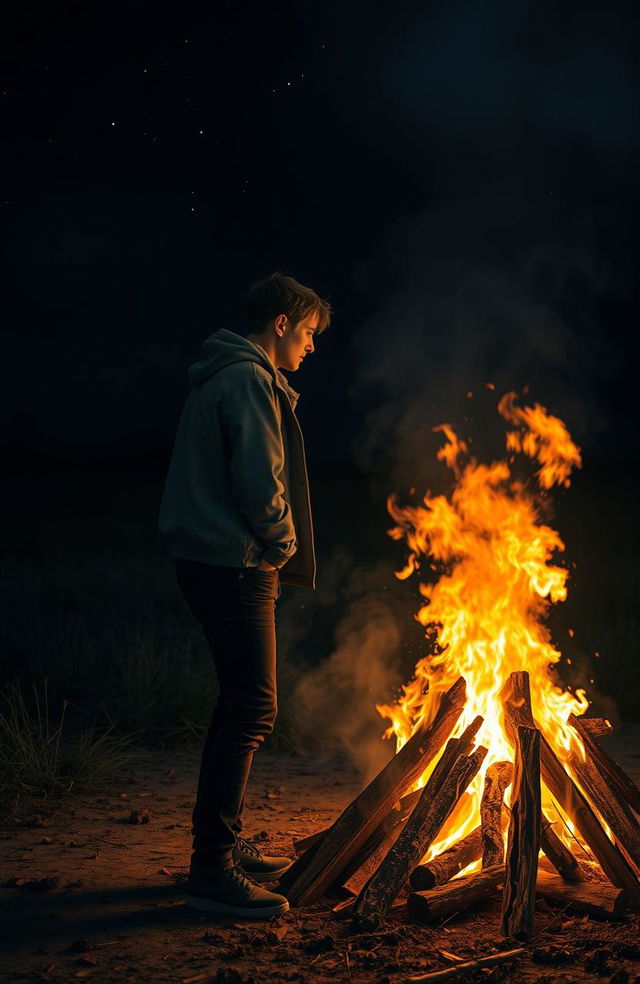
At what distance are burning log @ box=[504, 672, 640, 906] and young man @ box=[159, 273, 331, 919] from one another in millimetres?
1209

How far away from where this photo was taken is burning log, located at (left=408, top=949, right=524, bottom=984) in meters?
3.90

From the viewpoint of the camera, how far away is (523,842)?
4.57m

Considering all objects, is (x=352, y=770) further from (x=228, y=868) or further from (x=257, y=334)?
(x=257, y=334)

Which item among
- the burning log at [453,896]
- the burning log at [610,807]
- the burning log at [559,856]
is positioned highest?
the burning log at [610,807]

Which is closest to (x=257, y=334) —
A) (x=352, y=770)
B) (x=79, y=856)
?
(x=79, y=856)

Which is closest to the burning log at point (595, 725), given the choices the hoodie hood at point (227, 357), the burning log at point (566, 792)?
the burning log at point (566, 792)

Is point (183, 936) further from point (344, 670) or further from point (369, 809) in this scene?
point (344, 670)

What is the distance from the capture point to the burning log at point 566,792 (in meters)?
4.81

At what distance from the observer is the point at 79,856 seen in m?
5.56

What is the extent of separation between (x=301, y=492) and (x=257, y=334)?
2.30 feet

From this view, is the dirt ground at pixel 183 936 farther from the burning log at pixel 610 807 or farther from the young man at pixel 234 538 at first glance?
the burning log at pixel 610 807

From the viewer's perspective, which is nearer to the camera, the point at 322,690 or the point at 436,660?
the point at 436,660

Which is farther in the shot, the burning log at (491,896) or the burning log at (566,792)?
the burning log at (566,792)

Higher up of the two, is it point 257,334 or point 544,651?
point 257,334
